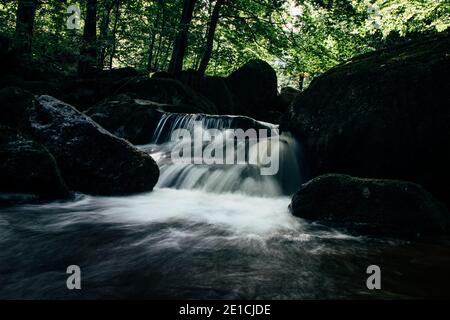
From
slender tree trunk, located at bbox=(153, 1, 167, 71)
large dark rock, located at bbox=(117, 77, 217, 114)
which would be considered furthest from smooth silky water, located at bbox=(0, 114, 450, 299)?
slender tree trunk, located at bbox=(153, 1, 167, 71)

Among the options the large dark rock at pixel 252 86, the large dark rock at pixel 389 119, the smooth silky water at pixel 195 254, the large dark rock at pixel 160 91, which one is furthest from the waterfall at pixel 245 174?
the large dark rock at pixel 252 86

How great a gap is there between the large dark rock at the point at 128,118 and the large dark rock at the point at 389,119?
222 inches

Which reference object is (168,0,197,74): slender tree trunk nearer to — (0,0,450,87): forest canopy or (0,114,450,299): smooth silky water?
(0,0,450,87): forest canopy

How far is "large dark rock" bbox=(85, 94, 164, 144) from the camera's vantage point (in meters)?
10.4

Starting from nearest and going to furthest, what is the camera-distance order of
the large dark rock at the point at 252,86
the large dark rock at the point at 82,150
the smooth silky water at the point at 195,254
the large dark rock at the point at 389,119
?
the smooth silky water at the point at 195,254 → the large dark rock at the point at 389,119 → the large dark rock at the point at 82,150 → the large dark rock at the point at 252,86

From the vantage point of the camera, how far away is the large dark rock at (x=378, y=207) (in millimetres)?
4355

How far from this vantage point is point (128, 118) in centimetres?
1055

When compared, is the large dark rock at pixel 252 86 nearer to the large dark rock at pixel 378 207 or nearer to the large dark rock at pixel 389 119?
the large dark rock at pixel 389 119

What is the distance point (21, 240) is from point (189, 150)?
547 cm

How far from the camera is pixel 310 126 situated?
21.6 ft

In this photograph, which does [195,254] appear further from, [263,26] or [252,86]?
[252,86]

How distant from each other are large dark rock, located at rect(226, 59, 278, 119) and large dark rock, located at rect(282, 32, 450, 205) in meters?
10.7
